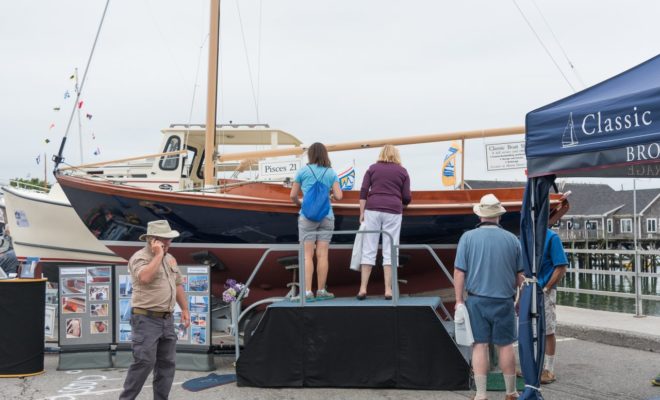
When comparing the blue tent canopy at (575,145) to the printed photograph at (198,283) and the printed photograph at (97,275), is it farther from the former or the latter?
the printed photograph at (97,275)

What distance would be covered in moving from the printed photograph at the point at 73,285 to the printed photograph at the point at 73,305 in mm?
76

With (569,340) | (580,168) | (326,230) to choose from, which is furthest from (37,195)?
(580,168)

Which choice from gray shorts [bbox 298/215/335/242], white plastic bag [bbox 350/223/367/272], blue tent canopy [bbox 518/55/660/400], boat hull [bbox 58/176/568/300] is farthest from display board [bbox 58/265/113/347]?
blue tent canopy [bbox 518/55/660/400]

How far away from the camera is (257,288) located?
948 centimetres

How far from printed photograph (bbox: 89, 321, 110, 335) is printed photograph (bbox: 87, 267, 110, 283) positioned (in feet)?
1.51

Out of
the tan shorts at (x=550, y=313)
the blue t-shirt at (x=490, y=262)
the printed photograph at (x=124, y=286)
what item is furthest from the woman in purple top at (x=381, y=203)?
the printed photograph at (x=124, y=286)

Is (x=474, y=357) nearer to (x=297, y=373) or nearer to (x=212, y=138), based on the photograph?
(x=297, y=373)

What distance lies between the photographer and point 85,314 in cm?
754

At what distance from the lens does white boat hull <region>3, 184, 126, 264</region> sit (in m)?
12.9

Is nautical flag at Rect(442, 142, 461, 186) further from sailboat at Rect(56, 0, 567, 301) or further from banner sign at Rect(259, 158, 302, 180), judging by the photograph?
banner sign at Rect(259, 158, 302, 180)

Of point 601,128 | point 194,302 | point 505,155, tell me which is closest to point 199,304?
point 194,302

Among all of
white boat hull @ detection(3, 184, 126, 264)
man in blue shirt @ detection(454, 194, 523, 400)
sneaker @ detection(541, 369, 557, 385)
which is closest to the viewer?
man in blue shirt @ detection(454, 194, 523, 400)

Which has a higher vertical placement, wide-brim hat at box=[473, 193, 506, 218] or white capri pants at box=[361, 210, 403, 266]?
wide-brim hat at box=[473, 193, 506, 218]

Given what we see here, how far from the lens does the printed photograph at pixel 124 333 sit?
7.55m
